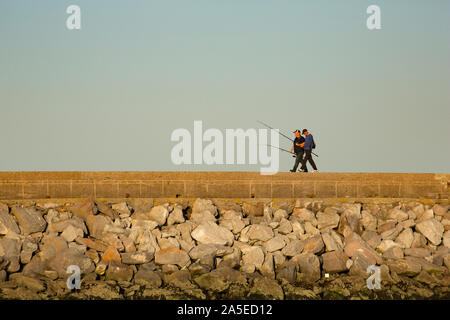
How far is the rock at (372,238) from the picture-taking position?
49.9ft

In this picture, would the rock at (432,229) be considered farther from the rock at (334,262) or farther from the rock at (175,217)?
the rock at (175,217)

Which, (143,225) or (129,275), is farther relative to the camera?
(143,225)

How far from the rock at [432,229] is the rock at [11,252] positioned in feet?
24.6

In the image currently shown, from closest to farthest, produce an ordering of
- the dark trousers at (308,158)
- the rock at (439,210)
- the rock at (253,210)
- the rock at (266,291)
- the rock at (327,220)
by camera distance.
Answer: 1. the rock at (266,291)
2. the rock at (327,220)
3. the rock at (253,210)
4. the rock at (439,210)
5. the dark trousers at (308,158)

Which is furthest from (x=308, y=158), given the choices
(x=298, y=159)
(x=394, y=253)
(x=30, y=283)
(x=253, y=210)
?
(x=30, y=283)

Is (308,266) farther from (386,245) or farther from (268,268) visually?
(386,245)

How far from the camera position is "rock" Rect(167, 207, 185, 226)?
15273 mm

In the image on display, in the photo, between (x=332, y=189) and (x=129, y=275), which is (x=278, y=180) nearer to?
(x=332, y=189)

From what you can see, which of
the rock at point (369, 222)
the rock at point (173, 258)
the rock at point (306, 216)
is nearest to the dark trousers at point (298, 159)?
the rock at point (306, 216)
